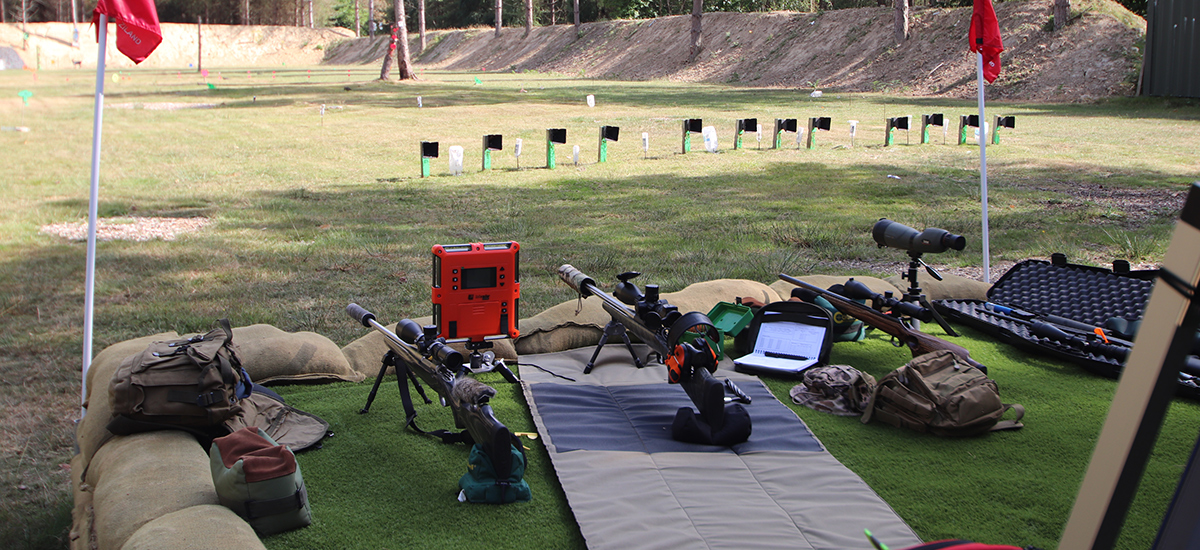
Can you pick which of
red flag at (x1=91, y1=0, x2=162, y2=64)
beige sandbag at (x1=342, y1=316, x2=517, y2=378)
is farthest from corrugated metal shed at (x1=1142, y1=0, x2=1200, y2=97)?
red flag at (x1=91, y1=0, x2=162, y2=64)

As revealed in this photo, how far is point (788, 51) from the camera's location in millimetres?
37094

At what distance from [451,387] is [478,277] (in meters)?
0.65

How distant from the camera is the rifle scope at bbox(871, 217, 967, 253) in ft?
14.7

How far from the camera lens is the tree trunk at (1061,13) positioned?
27.9 meters

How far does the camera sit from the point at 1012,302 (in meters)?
5.79

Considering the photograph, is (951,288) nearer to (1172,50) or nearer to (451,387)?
(451,387)

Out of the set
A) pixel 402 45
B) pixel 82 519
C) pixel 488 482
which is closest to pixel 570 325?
pixel 488 482

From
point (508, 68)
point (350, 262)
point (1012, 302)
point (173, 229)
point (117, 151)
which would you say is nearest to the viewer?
point (1012, 302)

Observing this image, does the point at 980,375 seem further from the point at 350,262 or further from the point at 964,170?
the point at 964,170

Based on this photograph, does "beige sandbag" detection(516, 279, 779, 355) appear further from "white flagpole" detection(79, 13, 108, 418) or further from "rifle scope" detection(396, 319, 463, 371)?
"white flagpole" detection(79, 13, 108, 418)

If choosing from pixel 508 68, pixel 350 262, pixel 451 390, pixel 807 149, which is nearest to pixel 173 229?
pixel 350 262

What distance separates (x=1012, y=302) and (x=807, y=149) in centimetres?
1094

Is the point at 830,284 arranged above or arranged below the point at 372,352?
above

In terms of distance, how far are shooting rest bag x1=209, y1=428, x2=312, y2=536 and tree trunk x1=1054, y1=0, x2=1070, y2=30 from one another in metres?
31.5
